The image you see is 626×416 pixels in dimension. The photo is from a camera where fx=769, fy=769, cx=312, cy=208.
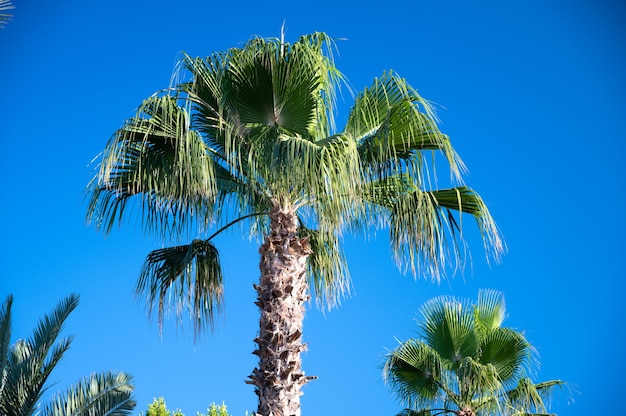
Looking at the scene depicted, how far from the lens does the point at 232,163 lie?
28.0 ft

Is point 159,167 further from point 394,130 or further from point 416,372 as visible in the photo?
point 416,372

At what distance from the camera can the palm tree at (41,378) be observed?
10367 millimetres

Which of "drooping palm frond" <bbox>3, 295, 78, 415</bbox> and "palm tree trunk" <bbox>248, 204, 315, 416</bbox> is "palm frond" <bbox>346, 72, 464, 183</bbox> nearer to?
"palm tree trunk" <bbox>248, 204, 315, 416</bbox>

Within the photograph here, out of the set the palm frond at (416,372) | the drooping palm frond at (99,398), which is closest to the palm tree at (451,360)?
the palm frond at (416,372)

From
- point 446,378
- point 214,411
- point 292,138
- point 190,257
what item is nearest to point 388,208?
point 292,138

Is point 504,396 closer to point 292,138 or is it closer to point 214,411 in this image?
point 292,138

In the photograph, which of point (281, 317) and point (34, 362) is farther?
point (34, 362)

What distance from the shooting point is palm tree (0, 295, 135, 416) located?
10367 millimetres

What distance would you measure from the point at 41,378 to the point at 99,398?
865 millimetres

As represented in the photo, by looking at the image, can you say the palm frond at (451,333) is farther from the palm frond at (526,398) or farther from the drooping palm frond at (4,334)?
the drooping palm frond at (4,334)

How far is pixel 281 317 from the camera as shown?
7.81m

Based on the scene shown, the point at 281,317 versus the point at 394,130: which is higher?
the point at 394,130

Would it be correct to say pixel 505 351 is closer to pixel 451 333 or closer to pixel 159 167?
pixel 451 333

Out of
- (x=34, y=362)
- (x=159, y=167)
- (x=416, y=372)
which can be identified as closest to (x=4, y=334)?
(x=34, y=362)
